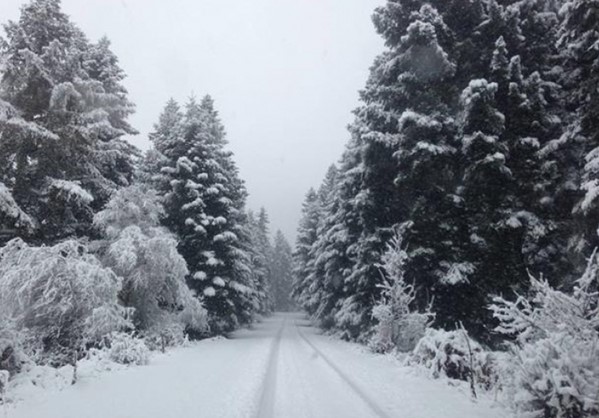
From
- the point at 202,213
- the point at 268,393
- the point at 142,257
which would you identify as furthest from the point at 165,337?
the point at 268,393

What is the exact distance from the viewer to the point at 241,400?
9.38 metres

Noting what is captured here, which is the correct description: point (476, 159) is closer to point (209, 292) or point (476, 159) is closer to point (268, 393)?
point (268, 393)

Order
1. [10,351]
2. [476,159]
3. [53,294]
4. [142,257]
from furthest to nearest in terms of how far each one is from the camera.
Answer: [142,257] → [476,159] → [53,294] → [10,351]

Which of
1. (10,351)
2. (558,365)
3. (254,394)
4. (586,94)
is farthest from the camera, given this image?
(586,94)

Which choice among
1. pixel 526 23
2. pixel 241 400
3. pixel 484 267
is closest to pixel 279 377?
pixel 241 400

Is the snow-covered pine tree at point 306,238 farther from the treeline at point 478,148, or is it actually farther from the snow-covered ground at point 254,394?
the snow-covered ground at point 254,394

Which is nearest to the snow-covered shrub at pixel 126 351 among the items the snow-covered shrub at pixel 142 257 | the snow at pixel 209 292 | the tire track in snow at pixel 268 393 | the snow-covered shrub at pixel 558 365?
the tire track in snow at pixel 268 393

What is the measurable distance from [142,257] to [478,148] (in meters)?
13.5

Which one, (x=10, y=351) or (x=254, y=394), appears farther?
(x=10, y=351)

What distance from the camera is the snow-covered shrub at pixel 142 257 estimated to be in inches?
748

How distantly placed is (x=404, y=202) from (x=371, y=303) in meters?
6.39

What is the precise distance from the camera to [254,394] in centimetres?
998

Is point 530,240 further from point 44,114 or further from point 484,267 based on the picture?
point 44,114

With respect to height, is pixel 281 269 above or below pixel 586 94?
above
